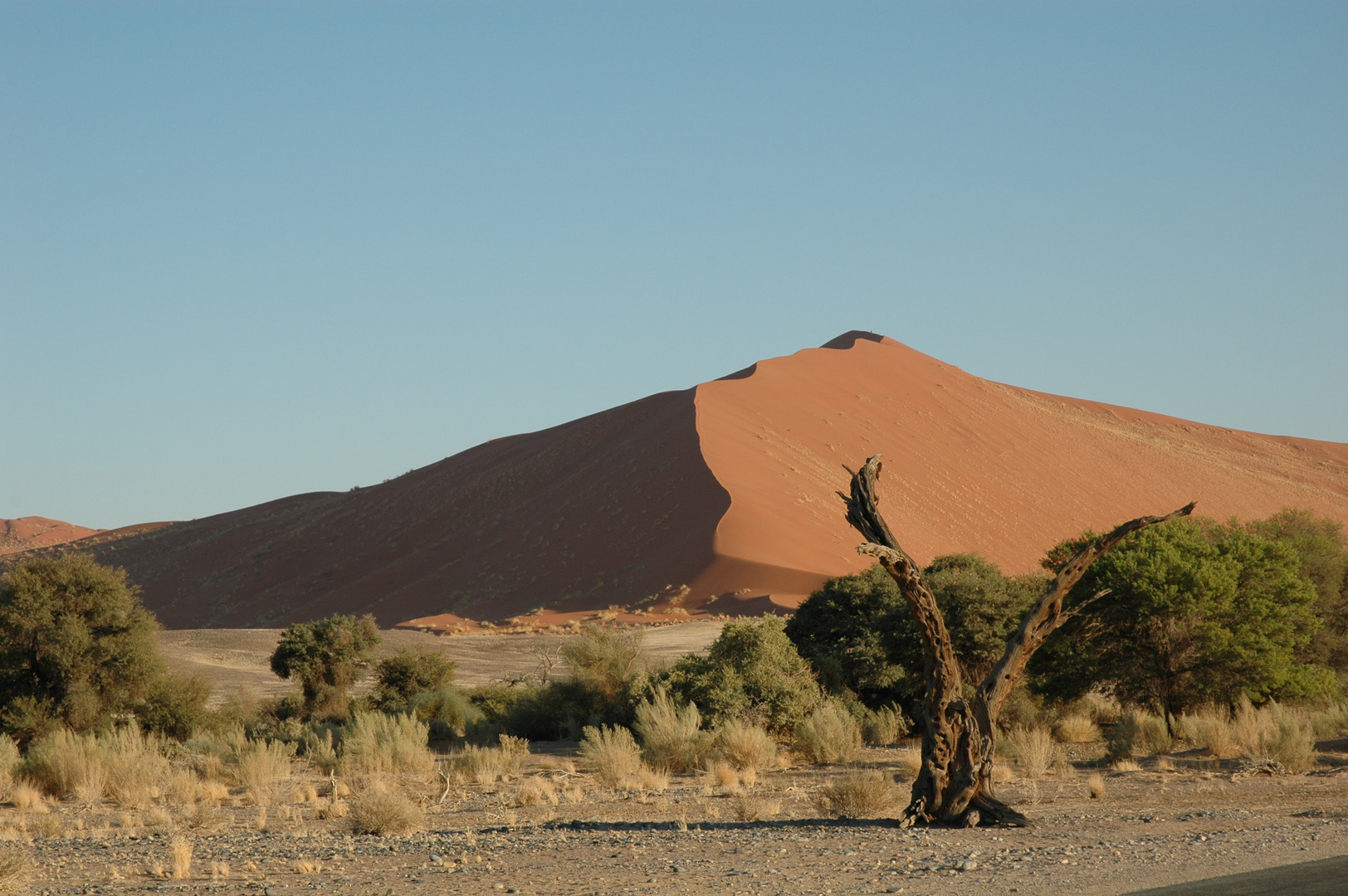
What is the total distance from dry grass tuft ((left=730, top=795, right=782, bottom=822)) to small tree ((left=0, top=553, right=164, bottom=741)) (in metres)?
11.4

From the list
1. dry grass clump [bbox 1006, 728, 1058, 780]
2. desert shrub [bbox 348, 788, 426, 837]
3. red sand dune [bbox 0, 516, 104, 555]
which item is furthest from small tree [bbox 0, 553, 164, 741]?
red sand dune [bbox 0, 516, 104, 555]

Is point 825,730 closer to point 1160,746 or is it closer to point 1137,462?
point 1160,746

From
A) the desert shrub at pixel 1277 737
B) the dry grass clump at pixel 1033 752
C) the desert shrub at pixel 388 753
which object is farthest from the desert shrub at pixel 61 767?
the desert shrub at pixel 1277 737

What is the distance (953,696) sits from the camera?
1075cm

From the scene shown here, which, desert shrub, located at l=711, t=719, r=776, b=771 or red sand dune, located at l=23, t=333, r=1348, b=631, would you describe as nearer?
desert shrub, located at l=711, t=719, r=776, b=771

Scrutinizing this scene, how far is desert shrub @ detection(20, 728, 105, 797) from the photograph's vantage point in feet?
49.8

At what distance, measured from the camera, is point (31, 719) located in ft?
59.4

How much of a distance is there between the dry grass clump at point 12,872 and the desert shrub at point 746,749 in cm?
909

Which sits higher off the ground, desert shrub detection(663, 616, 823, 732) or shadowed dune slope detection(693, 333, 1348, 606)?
shadowed dune slope detection(693, 333, 1348, 606)

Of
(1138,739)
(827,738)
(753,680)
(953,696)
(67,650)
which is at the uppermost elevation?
(67,650)

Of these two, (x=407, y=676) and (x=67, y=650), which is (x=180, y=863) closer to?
(x=67, y=650)

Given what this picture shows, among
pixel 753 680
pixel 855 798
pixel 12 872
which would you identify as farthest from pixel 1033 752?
pixel 12 872

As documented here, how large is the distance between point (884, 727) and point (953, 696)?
8321 mm

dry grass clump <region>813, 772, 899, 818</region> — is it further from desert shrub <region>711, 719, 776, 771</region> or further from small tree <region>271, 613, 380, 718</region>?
small tree <region>271, 613, 380, 718</region>
